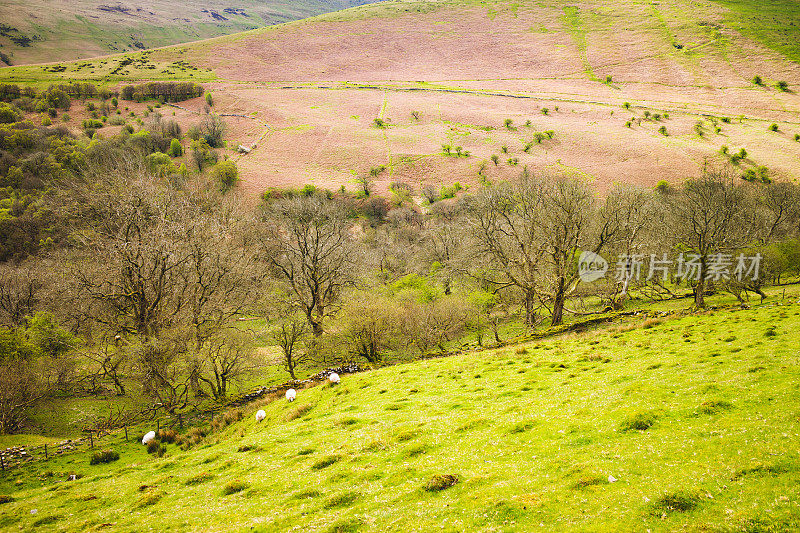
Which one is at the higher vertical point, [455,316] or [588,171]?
[588,171]

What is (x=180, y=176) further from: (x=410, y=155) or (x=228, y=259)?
(x=410, y=155)

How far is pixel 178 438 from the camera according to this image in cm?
2478

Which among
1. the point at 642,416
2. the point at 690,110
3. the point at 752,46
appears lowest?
the point at 642,416

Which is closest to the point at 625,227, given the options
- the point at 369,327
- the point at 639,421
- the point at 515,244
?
the point at 515,244

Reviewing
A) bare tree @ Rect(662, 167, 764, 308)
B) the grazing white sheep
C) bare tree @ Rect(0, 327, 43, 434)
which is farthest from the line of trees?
the grazing white sheep

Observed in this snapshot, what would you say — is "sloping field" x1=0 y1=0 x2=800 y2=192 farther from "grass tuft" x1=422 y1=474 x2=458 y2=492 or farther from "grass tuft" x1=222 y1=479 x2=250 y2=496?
"grass tuft" x1=422 y1=474 x2=458 y2=492

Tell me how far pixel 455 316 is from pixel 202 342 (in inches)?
988

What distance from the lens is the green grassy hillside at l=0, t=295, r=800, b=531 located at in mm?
8688

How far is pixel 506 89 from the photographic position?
146 metres

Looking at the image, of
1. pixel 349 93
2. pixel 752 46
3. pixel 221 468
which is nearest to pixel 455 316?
pixel 221 468

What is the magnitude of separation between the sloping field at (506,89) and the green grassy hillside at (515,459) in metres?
83.8

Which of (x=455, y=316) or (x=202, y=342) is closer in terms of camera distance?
(x=202, y=342)

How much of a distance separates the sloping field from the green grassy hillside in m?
83.8

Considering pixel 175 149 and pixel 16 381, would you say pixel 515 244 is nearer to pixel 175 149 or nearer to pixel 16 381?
pixel 16 381
